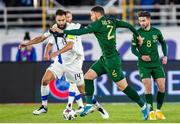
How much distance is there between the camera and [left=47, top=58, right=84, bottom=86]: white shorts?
1872cm

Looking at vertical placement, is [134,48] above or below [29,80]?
above

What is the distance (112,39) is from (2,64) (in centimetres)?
715

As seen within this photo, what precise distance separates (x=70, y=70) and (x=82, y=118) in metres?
1.24

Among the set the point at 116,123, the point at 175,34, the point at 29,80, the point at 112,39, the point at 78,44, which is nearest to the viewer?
the point at 116,123

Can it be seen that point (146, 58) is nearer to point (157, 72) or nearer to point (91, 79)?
point (157, 72)

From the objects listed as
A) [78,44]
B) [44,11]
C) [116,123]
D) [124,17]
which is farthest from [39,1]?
[116,123]

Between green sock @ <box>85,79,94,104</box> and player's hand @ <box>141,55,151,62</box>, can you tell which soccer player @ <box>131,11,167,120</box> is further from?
green sock @ <box>85,79,94,104</box>

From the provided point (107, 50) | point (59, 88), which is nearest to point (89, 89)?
point (107, 50)

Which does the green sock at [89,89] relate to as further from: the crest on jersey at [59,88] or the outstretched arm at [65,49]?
the crest on jersey at [59,88]

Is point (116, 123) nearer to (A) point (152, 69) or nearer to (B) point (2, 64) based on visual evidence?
(A) point (152, 69)

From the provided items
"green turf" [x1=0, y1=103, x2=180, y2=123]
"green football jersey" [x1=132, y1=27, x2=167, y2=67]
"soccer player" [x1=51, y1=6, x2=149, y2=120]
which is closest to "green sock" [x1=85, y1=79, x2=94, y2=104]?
"soccer player" [x1=51, y1=6, x2=149, y2=120]

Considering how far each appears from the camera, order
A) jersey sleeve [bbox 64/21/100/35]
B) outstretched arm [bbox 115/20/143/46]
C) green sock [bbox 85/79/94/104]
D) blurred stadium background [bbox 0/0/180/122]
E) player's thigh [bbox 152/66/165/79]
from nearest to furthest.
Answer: jersey sleeve [bbox 64/21/100/35]
outstretched arm [bbox 115/20/143/46]
green sock [bbox 85/79/94/104]
player's thigh [bbox 152/66/165/79]
blurred stadium background [bbox 0/0/180/122]

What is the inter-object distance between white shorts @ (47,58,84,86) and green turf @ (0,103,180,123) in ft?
2.78

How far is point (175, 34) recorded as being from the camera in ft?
90.9
